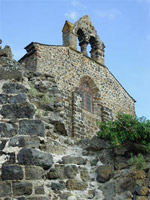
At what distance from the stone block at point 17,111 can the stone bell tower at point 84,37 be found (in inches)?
468

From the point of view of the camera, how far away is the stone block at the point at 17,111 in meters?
3.98

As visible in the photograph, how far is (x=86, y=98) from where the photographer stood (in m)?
15.1

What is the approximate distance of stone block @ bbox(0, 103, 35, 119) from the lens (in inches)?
157

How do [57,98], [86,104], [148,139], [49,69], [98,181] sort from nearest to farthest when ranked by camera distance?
[98,181] → [57,98] → [148,139] → [49,69] → [86,104]

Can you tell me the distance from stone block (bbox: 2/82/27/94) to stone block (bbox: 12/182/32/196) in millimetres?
1356

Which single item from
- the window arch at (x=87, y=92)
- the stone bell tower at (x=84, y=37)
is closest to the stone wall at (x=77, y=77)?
the window arch at (x=87, y=92)

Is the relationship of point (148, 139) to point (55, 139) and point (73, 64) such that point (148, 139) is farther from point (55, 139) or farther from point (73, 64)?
point (73, 64)

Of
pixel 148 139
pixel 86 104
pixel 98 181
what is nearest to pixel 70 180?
pixel 98 181

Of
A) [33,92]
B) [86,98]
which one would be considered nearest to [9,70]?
[33,92]

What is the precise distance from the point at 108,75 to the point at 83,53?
205cm

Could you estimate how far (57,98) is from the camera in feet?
15.6

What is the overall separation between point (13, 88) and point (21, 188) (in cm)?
148

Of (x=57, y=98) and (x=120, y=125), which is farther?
(x=120, y=125)

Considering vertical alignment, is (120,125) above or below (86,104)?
below
